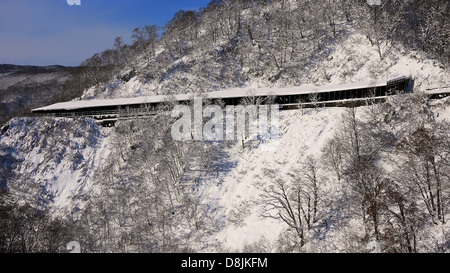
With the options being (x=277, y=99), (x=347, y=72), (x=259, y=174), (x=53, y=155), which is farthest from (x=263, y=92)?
(x=53, y=155)

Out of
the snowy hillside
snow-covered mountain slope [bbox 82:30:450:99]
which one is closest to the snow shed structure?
the snowy hillside

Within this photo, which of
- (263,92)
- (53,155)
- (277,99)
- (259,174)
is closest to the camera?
(259,174)

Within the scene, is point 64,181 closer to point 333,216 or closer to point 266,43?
point 333,216

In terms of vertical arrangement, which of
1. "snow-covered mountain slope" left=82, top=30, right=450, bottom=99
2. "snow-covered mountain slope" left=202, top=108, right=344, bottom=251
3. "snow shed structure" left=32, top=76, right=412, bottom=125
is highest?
"snow-covered mountain slope" left=82, top=30, right=450, bottom=99

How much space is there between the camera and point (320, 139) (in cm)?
3831

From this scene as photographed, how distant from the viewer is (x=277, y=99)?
4878 cm

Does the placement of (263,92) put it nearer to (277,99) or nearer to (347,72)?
(277,99)

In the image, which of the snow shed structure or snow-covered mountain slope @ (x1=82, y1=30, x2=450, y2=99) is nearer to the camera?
the snow shed structure

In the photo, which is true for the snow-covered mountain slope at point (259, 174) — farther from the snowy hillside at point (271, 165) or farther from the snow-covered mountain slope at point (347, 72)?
the snow-covered mountain slope at point (347, 72)

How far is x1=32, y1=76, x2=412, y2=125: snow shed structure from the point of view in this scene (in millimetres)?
39906

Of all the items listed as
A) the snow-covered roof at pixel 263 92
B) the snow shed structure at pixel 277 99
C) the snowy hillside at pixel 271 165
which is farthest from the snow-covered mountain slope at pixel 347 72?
the snow-covered roof at pixel 263 92

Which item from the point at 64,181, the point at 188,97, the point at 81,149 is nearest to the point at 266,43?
the point at 188,97

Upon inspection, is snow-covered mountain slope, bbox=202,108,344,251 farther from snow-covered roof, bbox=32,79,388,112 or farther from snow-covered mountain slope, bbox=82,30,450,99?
snow-covered mountain slope, bbox=82,30,450,99

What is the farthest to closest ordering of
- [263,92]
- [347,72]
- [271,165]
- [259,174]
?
[347,72]
[263,92]
[271,165]
[259,174]
